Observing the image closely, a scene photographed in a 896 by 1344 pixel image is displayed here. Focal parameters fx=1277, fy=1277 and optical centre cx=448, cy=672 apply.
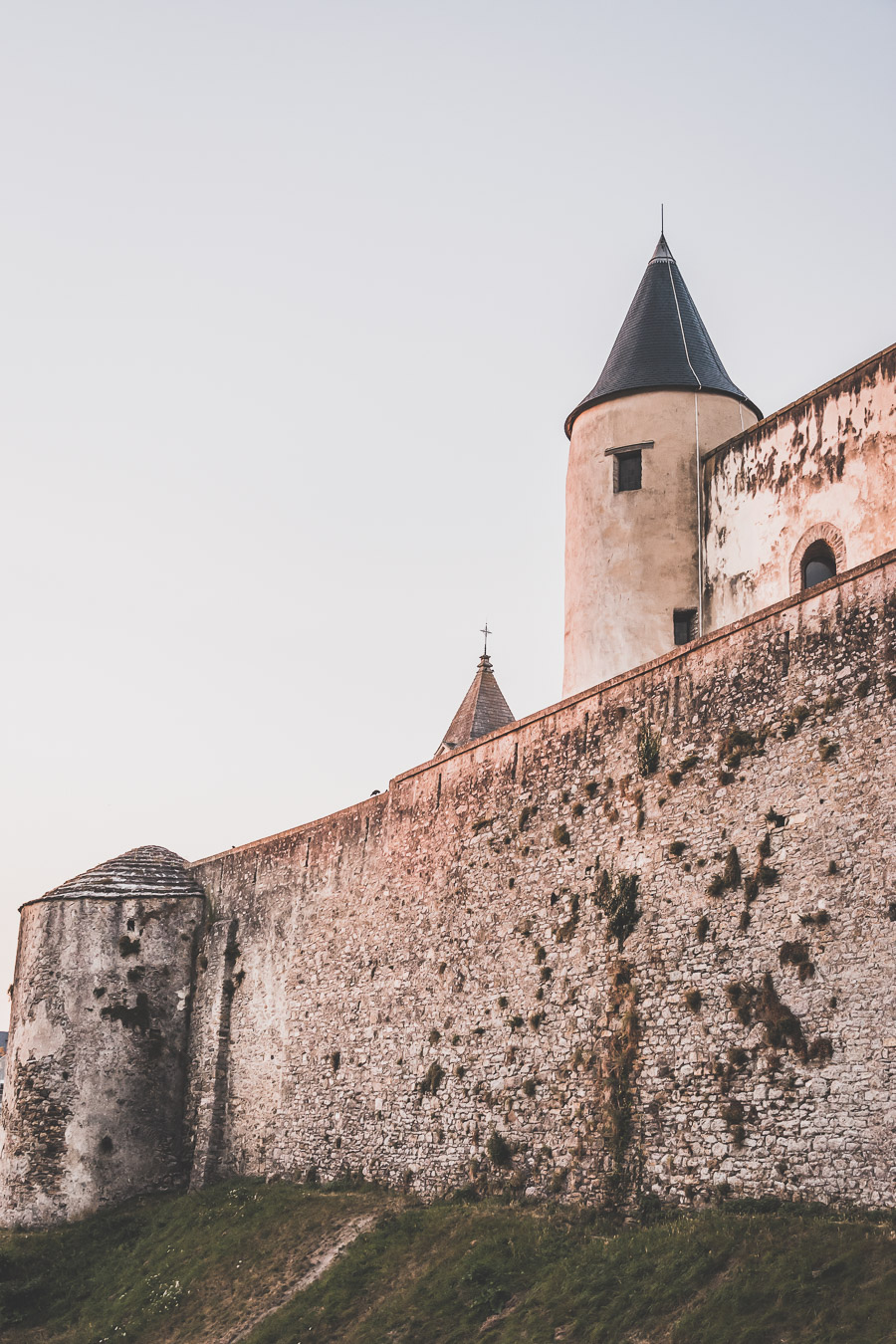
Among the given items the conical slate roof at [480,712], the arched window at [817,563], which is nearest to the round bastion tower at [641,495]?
the arched window at [817,563]

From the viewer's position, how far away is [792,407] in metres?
20.3

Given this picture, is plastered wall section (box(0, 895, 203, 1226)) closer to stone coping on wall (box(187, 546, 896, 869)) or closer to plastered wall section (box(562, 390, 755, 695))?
stone coping on wall (box(187, 546, 896, 869))

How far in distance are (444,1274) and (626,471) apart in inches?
552

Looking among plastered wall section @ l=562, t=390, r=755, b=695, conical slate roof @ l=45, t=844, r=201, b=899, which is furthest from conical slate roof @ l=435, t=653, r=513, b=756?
plastered wall section @ l=562, t=390, r=755, b=695

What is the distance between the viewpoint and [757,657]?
1432cm

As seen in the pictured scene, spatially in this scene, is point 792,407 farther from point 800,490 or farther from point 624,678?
point 624,678

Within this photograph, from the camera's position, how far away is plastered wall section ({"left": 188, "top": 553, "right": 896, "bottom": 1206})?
12.4m

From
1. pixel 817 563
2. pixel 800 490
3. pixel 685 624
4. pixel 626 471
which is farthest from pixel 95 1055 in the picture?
pixel 800 490

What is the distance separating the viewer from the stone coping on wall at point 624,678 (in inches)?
523

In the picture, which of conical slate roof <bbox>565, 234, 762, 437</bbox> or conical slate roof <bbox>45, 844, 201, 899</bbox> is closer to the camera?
conical slate roof <bbox>565, 234, 762, 437</bbox>

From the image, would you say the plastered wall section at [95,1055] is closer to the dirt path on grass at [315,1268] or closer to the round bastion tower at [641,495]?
the dirt path on grass at [315,1268]

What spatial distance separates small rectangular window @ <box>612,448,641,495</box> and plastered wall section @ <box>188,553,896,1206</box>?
6214mm

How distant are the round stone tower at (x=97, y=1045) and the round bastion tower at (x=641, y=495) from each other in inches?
430

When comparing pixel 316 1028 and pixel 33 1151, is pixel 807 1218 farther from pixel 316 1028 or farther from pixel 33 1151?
pixel 33 1151
